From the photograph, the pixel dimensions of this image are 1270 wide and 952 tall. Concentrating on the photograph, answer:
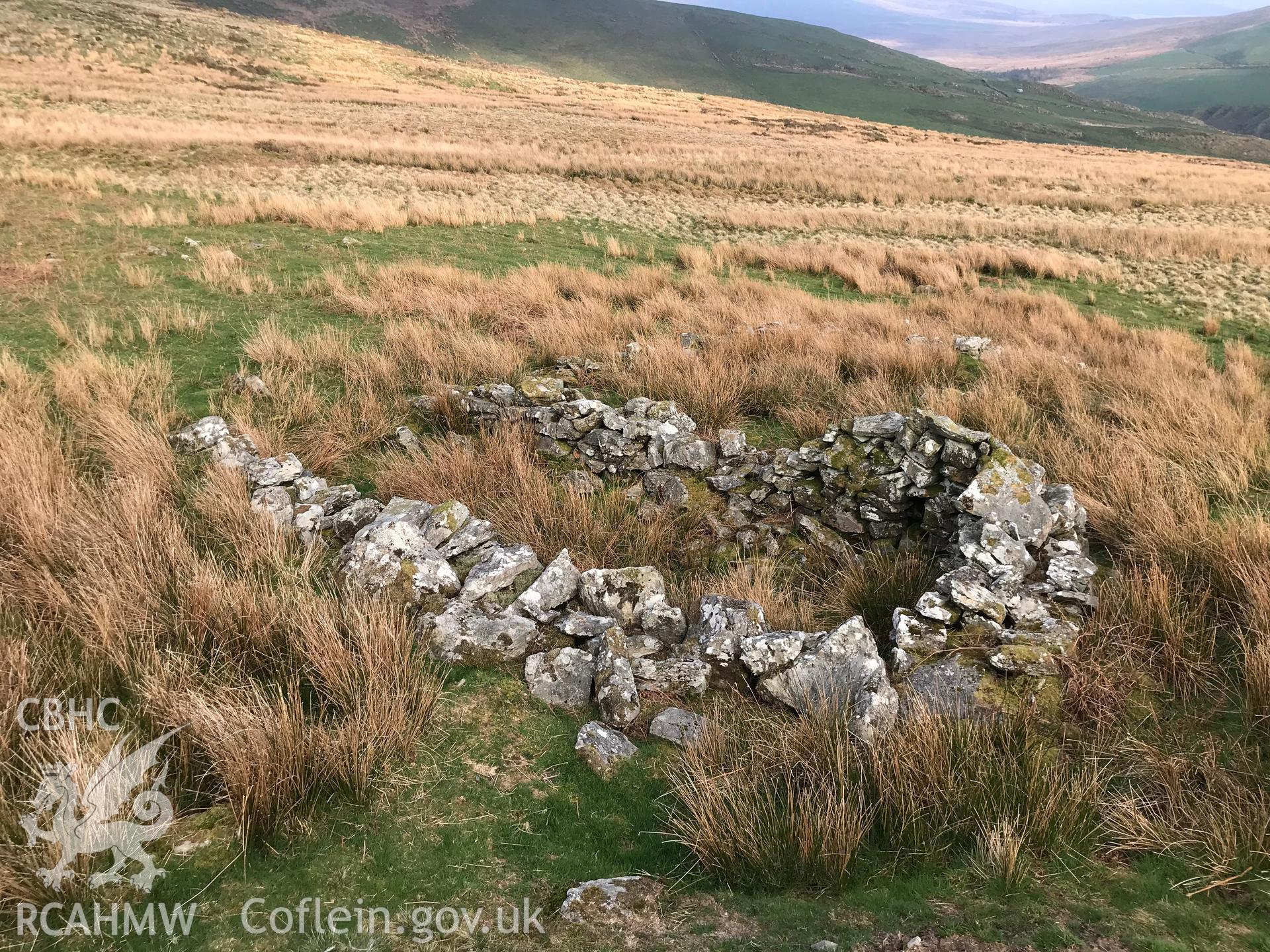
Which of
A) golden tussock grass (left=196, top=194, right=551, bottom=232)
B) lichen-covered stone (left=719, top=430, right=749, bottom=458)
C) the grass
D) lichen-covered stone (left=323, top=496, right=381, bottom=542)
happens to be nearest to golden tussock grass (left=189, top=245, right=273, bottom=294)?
the grass

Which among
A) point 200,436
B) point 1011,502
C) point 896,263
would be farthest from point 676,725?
point 896,263

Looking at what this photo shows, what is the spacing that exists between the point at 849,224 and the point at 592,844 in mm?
23160

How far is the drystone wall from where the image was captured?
344 centimetres

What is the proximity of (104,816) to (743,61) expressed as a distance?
182 meters

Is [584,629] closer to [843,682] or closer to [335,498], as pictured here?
[843,682]

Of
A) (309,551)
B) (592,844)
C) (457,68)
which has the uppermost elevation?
(457,68)

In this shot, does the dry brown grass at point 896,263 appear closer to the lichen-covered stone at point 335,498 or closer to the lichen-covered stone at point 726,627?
the lichen-covered stone at point 335,498

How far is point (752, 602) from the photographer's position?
4008mm

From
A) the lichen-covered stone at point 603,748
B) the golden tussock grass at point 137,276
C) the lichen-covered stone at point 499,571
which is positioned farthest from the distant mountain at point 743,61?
the lichen-covered stone at point 603,748

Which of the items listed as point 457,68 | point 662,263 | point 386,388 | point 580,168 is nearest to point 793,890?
point 386,388

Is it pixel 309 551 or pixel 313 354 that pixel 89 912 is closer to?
pixel 309 551

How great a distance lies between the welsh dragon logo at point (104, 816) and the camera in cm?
234

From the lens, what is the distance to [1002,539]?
4266 millimetres

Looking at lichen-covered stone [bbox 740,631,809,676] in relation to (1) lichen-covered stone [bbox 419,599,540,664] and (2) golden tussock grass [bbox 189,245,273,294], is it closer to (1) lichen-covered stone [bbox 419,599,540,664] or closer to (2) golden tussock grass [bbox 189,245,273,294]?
(1) lichen-covered stone [bbox 419,599,540,664]
